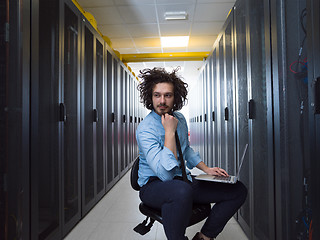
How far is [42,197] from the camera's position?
159 centimetres

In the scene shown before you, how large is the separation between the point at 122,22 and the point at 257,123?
10.6 ft

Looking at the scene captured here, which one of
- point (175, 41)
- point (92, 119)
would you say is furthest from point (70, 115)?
point (175, 41)

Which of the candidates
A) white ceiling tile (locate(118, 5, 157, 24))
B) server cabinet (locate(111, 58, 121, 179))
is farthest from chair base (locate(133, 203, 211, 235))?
white ceiling tile (locate(118, 5, 157, 24))

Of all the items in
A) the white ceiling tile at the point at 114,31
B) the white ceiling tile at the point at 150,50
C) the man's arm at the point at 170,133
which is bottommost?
the man's arm at the point at 170,133

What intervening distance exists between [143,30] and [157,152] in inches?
145

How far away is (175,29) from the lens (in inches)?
176

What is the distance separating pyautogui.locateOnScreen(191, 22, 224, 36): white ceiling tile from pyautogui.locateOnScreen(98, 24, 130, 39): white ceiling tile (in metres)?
1.26

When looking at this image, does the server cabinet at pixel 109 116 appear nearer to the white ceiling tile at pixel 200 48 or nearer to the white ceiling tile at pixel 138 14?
the white ceiling tile at pixel 138 14

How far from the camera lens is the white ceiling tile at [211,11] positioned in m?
3.60

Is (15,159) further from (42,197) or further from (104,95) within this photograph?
(104,95)

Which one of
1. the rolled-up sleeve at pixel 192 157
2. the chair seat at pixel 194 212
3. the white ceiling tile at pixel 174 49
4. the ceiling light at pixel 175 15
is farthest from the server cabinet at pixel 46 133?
the white ceiling tile at pixel 174 49

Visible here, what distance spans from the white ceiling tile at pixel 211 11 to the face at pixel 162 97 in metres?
2.58

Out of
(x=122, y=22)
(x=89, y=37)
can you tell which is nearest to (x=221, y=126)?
(x=89, y=37)

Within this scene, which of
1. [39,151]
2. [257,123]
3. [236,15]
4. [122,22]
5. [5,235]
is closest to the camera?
[5,235]
